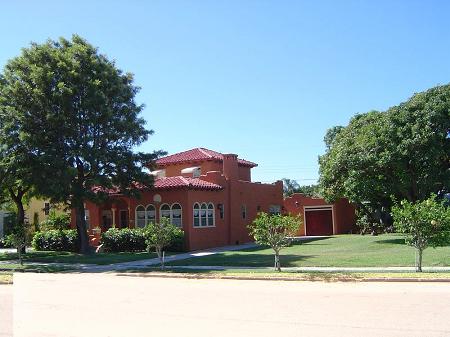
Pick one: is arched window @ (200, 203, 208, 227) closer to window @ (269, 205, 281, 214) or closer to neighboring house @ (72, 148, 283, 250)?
neighboring house @ (72, 148, 283, 250)

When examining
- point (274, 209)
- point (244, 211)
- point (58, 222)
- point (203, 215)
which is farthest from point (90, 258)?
point (274, 209)

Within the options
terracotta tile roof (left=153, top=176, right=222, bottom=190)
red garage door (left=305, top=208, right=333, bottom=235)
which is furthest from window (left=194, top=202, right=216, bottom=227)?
red garage door (left=305, top=208, right=333, bottom=235)

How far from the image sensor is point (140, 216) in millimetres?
33219

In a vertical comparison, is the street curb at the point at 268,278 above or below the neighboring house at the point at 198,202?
below

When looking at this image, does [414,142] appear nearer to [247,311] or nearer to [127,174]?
[127,174]

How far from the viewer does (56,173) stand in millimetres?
26766

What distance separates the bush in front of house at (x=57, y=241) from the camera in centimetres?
3331

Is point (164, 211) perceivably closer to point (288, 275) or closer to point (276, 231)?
point (276, 231)

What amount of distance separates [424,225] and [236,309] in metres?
8.12

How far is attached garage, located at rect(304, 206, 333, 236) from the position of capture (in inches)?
1875

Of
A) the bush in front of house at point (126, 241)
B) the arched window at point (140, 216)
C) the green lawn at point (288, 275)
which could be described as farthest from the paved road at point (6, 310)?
the arched window at point (140, 216)

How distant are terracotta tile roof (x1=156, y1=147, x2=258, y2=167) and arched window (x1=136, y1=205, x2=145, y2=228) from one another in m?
5.94

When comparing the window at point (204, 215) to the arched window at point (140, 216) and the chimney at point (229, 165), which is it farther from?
the arched window at point (140, 216)

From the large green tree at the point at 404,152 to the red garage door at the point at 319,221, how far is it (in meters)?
14.7
